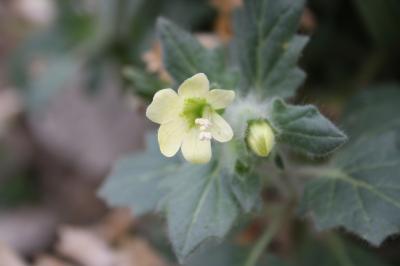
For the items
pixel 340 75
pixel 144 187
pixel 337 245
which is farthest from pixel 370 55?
pixel 144 187

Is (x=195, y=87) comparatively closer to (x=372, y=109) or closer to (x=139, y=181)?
(x=139, y=181)

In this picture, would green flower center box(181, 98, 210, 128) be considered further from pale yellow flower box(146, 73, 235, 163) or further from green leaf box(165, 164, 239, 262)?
green leaf box(165, 164, 239, 262)

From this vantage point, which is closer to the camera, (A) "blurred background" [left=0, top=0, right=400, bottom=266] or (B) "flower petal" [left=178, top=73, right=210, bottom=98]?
(B) "flower petal" [left=178, top=73, right=210, bottom=98]

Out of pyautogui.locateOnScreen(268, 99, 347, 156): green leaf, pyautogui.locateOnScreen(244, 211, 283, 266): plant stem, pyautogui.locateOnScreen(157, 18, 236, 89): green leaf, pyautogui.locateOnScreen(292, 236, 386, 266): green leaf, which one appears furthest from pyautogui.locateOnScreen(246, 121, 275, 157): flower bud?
pyautogui.locateOnScreen(292, 236, 386, 266): green leaf

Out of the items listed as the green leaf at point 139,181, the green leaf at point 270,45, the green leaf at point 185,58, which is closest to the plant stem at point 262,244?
the green leaf at point 139,181

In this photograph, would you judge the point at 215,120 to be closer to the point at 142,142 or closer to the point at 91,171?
the point at 142,142

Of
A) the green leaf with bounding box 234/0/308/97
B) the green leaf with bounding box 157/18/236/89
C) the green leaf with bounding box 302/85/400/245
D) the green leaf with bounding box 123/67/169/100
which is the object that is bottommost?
the green leaf with bounding box 302/85/400/245

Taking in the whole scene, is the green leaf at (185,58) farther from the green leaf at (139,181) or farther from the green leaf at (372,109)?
the green leaf at (372,109)
